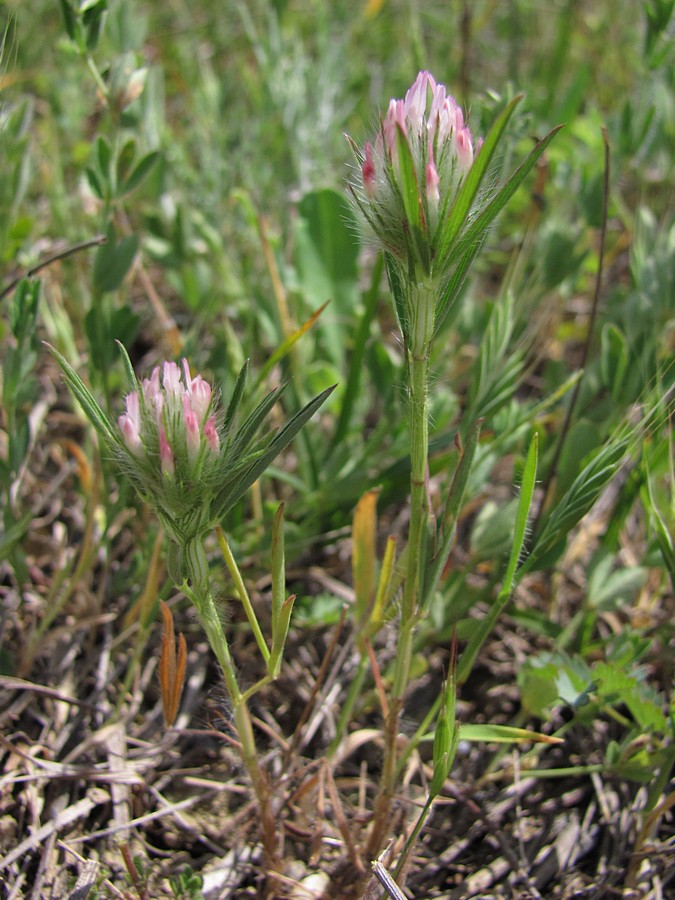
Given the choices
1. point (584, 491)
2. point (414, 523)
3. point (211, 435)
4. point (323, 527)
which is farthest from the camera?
point (323, 527)

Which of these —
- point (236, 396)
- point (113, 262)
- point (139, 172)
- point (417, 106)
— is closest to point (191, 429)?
point (236, 396)

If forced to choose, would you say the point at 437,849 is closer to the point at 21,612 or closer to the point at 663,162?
the point at 21,612

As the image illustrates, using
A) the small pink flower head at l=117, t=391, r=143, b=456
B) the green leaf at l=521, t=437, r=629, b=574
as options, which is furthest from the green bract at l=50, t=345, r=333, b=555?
the green leaf at l=521, t=437, r=629, b=574

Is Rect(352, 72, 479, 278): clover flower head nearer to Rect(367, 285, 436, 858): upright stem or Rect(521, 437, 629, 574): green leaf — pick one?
Rect(367, 285, 436, 858): upright stem

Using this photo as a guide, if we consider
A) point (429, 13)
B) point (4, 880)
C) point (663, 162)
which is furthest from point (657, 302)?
point (429, 13)

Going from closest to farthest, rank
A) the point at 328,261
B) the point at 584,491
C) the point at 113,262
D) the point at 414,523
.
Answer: the point at 414,523
the point at 584,491
the point at 113,262
the point at 328,261

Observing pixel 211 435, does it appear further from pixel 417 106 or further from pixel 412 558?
pixel 417 106
